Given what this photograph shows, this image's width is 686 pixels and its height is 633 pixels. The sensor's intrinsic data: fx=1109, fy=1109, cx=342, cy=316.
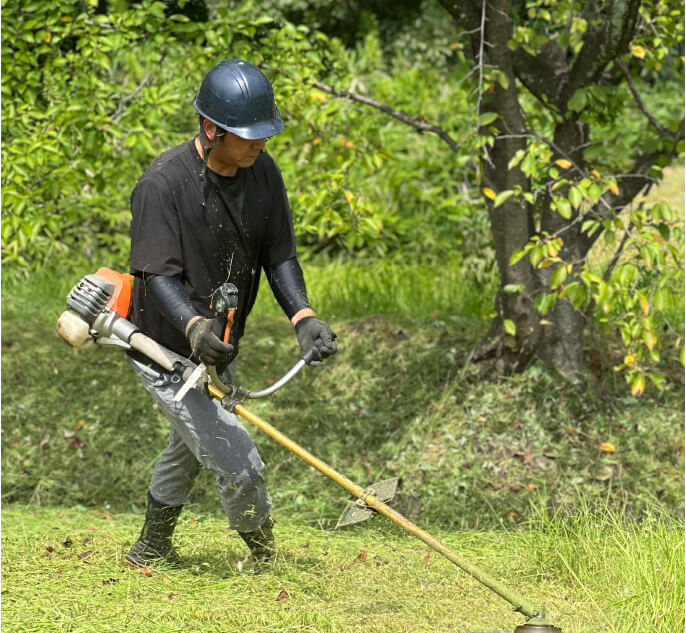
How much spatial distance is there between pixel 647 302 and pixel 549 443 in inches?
49.9

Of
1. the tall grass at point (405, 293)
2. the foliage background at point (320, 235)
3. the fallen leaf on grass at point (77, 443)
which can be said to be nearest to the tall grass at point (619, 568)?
the foliage background at point (320, 235)

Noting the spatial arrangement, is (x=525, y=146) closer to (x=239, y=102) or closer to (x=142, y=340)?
(x=239, y=102)

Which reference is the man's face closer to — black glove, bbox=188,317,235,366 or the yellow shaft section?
black glove, bbox=188,317,235,366

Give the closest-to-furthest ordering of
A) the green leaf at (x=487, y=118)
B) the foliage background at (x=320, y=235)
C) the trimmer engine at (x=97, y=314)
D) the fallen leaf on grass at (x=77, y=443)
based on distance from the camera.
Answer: the trimmer engine at (x=97, y=314) → the green leaf at (x=487, y=118) → the foliage background at (x=320, y=235) → the fallen leaf on grass at (x=77, y=443)

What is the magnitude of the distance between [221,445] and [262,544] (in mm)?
522

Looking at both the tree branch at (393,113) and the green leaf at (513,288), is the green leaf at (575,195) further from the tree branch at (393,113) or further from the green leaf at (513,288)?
the tree branch at (393,113)

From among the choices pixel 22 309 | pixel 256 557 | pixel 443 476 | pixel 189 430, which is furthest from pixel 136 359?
pixel 22 309

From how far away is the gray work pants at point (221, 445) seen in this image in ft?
13.1

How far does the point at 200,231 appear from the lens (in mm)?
3900

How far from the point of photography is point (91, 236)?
903cm

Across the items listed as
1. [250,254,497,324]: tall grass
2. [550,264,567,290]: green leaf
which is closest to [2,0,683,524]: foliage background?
[250,254,497,324]: tall grass

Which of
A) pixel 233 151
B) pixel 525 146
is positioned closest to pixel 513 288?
pixel 525 146

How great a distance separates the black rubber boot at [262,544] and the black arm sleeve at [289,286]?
2.75 feet

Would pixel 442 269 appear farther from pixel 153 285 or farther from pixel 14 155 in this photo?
pixel 153 285
